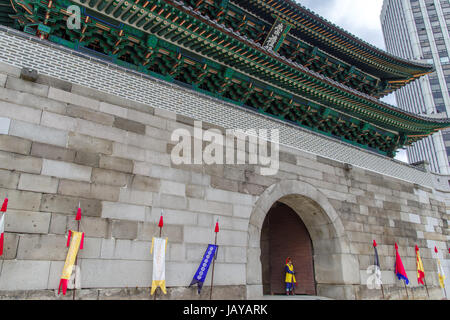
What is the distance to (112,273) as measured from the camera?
17.9 ft

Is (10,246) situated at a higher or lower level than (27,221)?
lower

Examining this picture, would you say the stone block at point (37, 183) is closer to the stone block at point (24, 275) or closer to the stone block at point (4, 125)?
the stone block at point (4, 125)

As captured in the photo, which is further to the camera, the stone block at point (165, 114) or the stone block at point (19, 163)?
the stone block at point (165, 114)

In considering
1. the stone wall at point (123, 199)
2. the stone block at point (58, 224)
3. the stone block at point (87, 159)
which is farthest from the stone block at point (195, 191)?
the stone block at point (58, 224)

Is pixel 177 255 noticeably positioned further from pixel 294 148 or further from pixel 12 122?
pixel 294 148

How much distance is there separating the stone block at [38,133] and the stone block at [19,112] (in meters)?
0.08

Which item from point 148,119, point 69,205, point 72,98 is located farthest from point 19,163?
point 148,119

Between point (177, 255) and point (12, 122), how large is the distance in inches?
144

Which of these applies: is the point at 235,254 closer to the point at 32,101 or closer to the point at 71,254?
the point at 71,254

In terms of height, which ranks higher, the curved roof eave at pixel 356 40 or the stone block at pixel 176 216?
the curved roof eave at pixel 356 40

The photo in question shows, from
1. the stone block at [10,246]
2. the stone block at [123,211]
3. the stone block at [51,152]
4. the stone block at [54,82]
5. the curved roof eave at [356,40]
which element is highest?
the curved roof eave at [356,40]

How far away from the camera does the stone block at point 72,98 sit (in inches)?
230

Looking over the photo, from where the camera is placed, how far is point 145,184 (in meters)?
6.27

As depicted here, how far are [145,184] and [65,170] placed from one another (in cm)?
143
